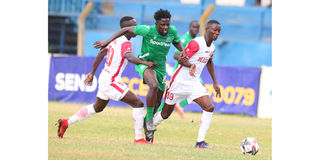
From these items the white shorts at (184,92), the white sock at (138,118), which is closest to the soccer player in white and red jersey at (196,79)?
the white shorts at (184,92)

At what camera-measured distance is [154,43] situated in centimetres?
851

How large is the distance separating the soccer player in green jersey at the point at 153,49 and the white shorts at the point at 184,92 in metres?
0.28

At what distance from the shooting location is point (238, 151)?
8.59 meters

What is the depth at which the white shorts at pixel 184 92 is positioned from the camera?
8.59 m

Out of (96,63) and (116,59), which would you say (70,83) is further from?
(116,59)

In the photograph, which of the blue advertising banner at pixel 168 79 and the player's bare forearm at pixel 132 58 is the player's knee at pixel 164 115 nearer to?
the player's bare forearm at pixel 132 58

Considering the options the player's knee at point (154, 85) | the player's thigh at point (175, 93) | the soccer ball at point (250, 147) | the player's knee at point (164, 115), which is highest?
the player's knee at point (154, 85)

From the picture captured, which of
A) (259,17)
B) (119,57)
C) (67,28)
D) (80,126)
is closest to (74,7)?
(67,28)

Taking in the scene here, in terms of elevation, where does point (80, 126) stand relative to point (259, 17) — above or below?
below

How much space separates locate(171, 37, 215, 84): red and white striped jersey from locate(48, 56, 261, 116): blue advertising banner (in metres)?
8.18

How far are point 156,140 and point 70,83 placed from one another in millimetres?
8315

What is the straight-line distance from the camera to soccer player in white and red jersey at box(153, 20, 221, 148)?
27.7ft
